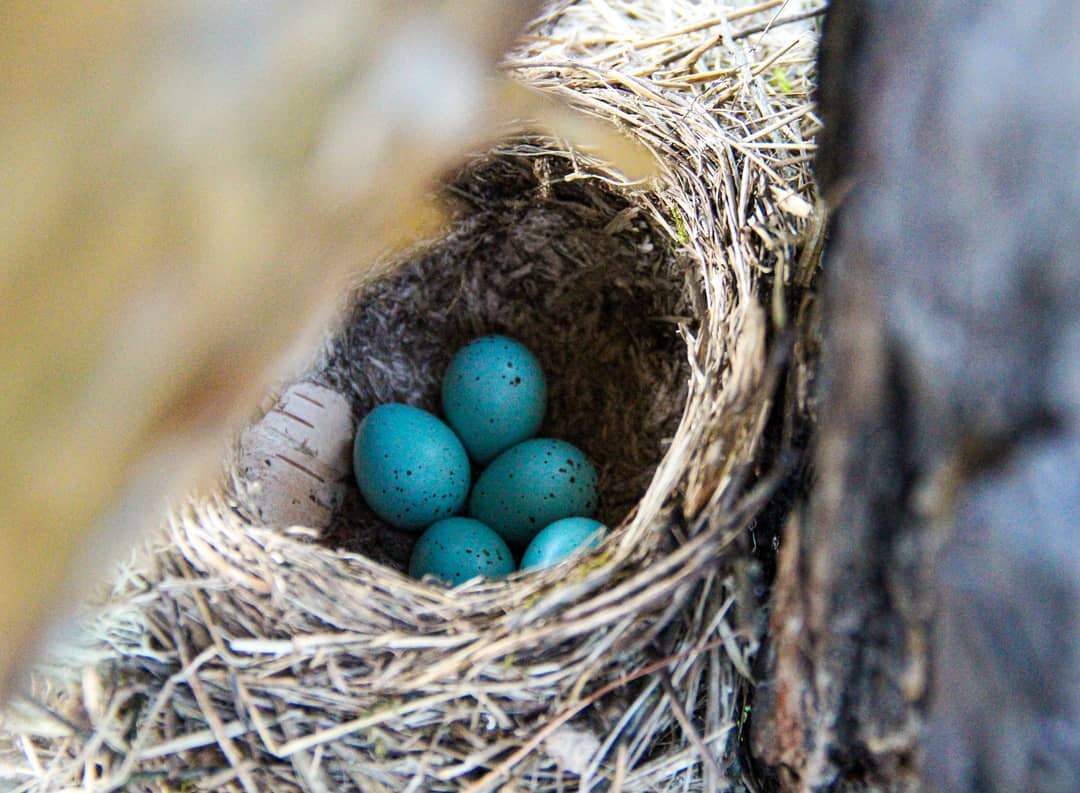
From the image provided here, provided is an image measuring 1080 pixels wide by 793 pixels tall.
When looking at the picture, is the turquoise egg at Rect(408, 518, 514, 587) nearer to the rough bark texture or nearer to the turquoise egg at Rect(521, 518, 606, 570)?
the turquoise egg at Rect(521, 518, 606, 570)

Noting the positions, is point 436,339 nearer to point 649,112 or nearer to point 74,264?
point 649,112

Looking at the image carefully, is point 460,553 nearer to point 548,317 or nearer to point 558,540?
point 558,540

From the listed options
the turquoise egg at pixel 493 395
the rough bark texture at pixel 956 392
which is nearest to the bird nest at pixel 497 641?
the rough bark texture at pixel 956 392

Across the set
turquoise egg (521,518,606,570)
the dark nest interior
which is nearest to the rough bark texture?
turquoise egg (521,518,606,570)

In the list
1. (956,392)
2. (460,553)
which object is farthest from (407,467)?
(956,392)

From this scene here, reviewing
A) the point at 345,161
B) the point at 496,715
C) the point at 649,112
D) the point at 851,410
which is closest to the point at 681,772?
the point at 496,715
